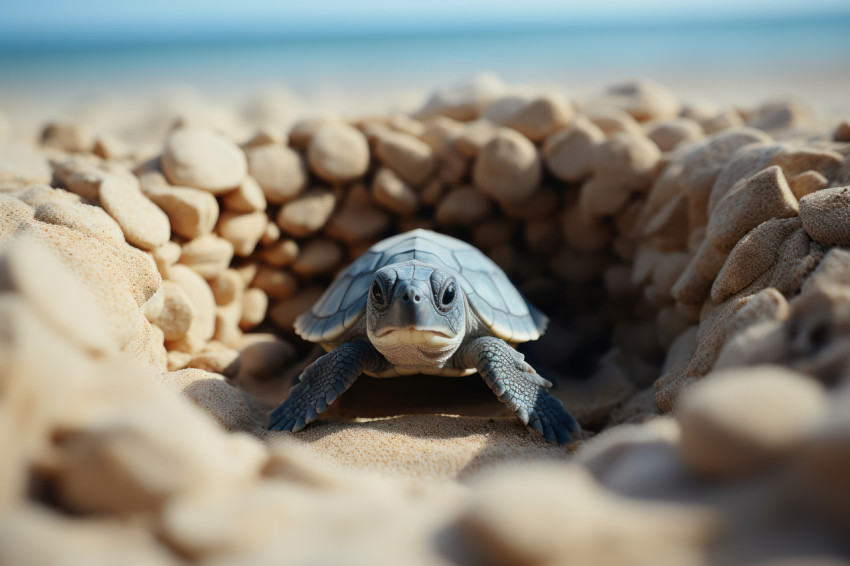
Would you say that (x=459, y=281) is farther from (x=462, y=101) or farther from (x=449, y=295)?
(x=462, y=101)

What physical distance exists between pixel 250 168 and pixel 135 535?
3.16 m

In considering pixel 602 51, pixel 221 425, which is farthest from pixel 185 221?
pixel 602 51

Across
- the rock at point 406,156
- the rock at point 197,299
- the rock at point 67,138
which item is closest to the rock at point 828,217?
the rock at point 406,156

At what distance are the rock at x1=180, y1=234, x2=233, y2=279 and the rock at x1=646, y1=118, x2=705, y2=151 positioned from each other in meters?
3.12

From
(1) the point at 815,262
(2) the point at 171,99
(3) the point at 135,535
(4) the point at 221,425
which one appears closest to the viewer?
(3) the point at 135,535

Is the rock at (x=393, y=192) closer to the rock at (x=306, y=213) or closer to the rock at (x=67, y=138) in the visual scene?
the rock at (x=306, y=213)

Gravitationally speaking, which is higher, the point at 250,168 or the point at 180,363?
the point at 250,168

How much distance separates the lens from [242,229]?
3.77m

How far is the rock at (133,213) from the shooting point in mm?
2762

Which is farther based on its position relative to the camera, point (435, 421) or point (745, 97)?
point (745, 97)

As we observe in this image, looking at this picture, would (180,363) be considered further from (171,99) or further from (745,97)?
(745,97)

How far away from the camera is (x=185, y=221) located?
3.28 metres

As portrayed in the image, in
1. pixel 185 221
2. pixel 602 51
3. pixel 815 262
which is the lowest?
pixel 602 51

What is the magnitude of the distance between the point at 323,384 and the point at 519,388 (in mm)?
920
